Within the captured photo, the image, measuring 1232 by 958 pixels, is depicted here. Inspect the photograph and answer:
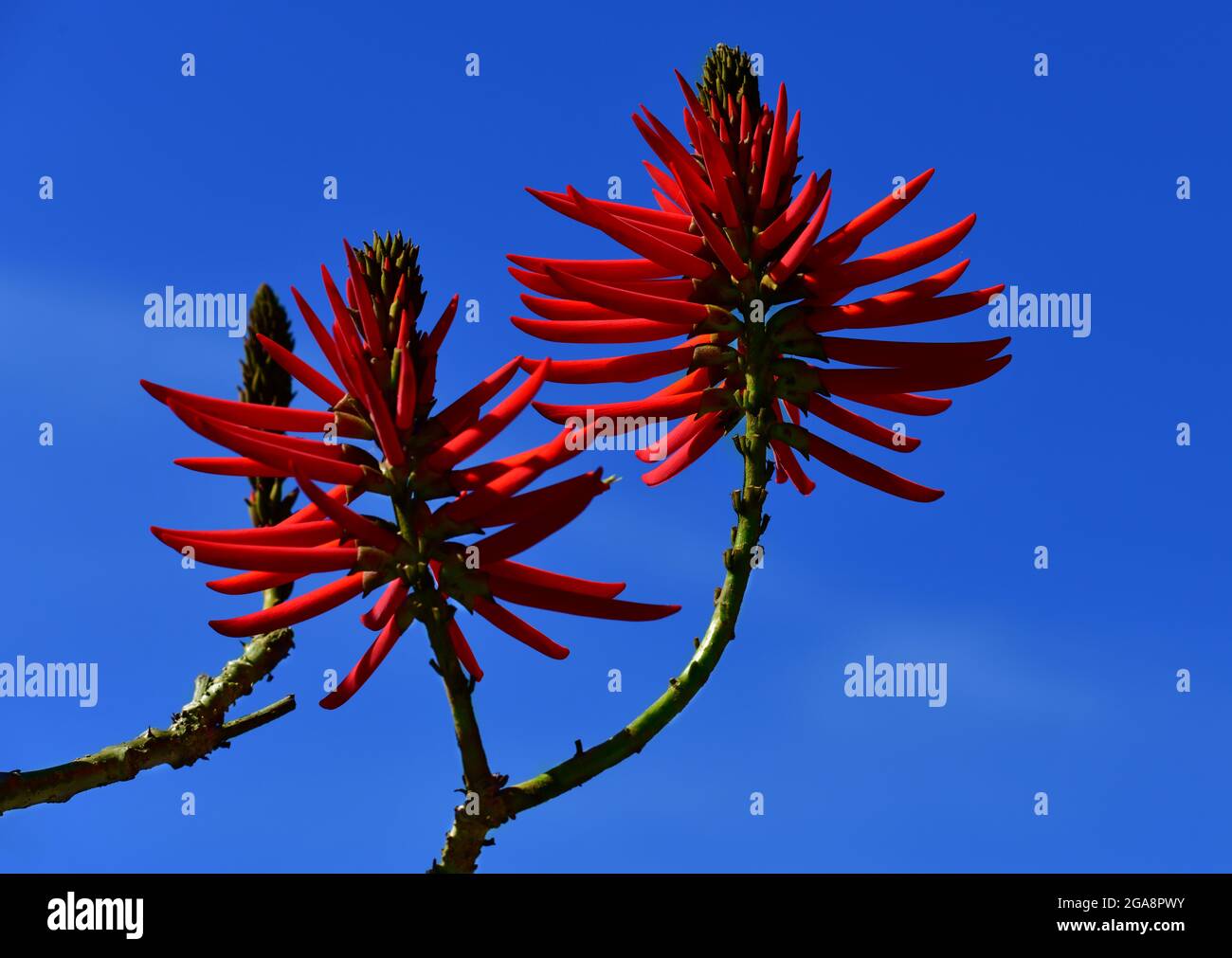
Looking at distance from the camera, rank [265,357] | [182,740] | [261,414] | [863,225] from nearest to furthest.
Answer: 1. [261,414]
2. [863,225]
3. [182,740]
4. [265,357]

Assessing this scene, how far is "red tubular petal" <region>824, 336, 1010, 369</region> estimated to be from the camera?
2.71 m

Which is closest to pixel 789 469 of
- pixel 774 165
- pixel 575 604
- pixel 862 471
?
pixel 862 471

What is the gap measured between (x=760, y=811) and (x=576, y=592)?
1.11 meters

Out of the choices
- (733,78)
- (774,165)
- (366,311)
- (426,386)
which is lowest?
(426,386)

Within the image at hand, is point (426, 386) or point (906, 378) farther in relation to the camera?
point (906, 378)

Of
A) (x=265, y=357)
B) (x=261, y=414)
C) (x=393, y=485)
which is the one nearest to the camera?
(x=393, y=485)

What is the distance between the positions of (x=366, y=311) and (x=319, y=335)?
0.49 feet

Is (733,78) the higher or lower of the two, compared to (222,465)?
higher

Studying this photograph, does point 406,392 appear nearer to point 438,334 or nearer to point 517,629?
point 438,334

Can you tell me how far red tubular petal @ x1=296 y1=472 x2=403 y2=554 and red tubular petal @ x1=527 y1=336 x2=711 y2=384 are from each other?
25.3 inches

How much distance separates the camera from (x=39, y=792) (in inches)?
103

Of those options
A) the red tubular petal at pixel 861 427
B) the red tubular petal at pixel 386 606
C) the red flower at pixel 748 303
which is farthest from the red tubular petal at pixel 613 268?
the red tubular petal at pixel 386 606

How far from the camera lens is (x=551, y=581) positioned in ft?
7.36
